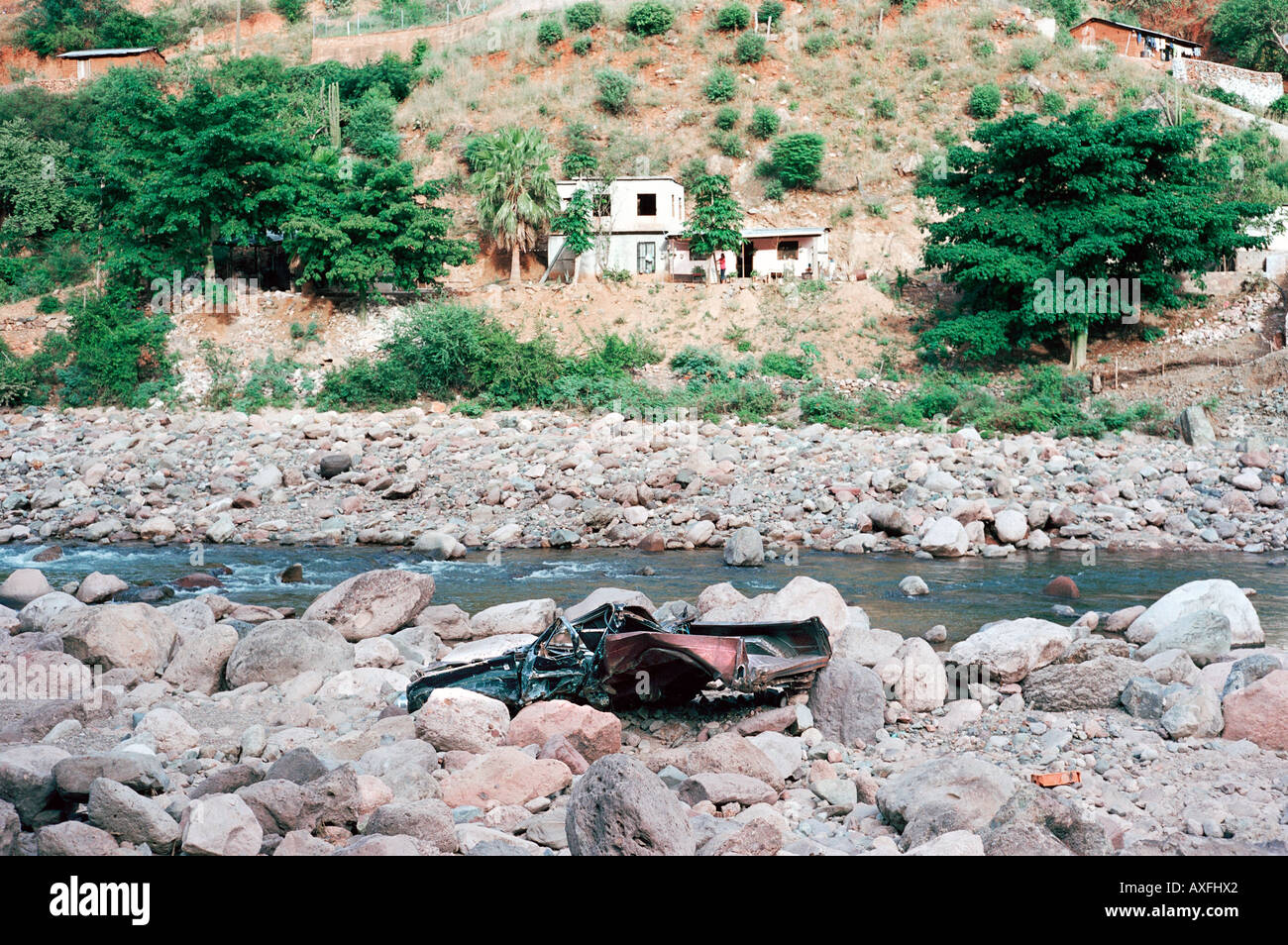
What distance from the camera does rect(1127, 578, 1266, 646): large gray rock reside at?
782 cm

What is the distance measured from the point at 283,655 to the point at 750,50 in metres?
35.2

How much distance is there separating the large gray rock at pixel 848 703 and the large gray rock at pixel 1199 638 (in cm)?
233

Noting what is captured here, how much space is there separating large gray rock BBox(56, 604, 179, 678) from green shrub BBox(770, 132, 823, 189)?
94.2 ft

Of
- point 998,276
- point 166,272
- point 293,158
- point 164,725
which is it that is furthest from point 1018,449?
point 166,272

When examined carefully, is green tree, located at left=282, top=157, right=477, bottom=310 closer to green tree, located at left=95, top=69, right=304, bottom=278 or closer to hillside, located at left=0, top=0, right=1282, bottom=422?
green tree, located at left=95, top=69, right=304, bottom=278

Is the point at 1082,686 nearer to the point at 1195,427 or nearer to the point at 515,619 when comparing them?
the point at 515,619

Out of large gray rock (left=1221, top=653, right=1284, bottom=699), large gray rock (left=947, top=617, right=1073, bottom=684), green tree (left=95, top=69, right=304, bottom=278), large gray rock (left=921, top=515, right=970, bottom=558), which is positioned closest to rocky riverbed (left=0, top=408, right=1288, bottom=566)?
large gray rock (left=921, top=515, right=970, bottom=558)

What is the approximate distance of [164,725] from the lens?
5.82 m

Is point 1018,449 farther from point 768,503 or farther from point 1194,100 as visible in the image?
point 1194,100

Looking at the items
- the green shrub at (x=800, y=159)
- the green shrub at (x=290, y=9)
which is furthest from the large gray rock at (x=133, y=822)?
the green shrub at (x=290, y=9)

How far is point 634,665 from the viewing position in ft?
19.3

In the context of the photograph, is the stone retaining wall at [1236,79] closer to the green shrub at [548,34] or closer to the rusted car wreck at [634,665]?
the green shrub at [548,34]

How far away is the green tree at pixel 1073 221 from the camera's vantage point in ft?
67.9

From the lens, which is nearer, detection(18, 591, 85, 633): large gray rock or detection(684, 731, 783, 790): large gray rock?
detection(684, 731, 783, 790): large gray rock
